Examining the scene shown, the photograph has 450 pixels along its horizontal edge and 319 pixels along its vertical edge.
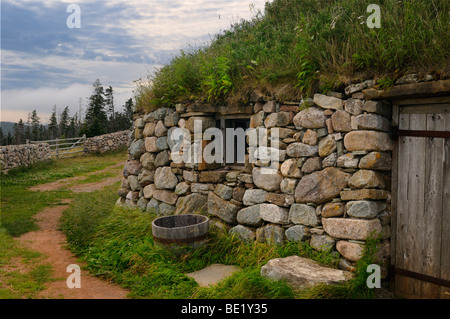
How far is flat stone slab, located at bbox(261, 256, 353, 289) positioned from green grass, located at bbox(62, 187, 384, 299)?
0.29ft

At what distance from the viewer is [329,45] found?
16.1 ft

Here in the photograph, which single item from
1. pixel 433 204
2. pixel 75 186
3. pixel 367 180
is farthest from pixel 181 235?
pixel 75 186

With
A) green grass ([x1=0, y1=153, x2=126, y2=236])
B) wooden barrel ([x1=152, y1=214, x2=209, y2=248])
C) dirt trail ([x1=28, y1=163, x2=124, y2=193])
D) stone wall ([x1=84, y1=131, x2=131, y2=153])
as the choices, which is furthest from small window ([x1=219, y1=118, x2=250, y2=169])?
stone wall ([x1=84, y1=131, x2=131, y2=153])

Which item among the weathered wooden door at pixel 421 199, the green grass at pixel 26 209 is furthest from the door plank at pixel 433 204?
the green grass at pixel 26 209

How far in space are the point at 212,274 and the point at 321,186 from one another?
1.90 m

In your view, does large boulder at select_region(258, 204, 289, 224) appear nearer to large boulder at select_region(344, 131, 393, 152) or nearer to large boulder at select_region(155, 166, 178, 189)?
large boulder at select_region(344, 131, 393, 152)

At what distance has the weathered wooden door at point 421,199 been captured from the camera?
4242 millimetres

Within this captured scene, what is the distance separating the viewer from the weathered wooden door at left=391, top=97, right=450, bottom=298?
424 cm

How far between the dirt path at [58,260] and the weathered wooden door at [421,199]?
3.66 metres

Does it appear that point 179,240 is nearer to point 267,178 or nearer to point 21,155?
point 267,178

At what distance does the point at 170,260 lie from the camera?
17.1 ft

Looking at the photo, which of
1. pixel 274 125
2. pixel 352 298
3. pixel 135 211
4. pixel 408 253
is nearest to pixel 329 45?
pixel 274 125

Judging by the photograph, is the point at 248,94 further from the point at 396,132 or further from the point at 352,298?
the point at 352,298
